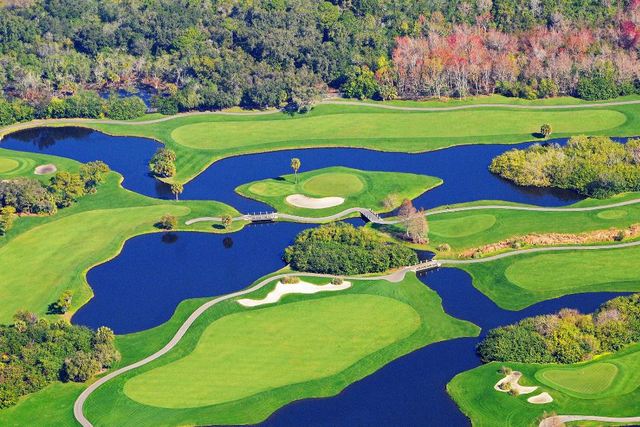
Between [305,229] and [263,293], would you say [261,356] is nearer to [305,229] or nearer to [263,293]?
[263,293]

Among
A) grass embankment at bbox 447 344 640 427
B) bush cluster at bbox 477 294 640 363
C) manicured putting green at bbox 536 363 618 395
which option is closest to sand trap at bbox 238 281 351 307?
bush cluster at bbox 477 294 640 363

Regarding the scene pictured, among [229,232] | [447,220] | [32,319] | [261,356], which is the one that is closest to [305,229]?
[229,232]

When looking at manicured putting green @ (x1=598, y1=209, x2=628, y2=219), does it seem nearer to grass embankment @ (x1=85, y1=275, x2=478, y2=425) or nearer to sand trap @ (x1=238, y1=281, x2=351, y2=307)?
grass embankment @ (x1=85, y1=275, x2=478, y2=425)

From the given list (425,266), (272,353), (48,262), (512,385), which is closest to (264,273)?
(272,353)

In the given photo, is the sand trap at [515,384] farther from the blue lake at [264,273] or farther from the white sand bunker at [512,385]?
the blue lake at [264,273]

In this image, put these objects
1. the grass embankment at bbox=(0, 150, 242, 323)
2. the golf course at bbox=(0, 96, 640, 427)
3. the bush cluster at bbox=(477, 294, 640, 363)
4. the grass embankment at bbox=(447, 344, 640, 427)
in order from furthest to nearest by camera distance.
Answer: the grass embankment at bbox=(0, 150, 242, 323), the bush cluster at bbox=(477, 294, 640, 363), the golf course at bbox=(0, 96, 640, 427), the grass embankment at bbox=(447, 344, 640, 427)

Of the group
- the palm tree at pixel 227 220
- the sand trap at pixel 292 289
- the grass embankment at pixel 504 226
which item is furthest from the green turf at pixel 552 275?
the palm tree at pixel 227 220

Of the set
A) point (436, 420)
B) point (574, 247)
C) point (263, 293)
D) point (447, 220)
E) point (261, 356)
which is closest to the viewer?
point (436, 420)
